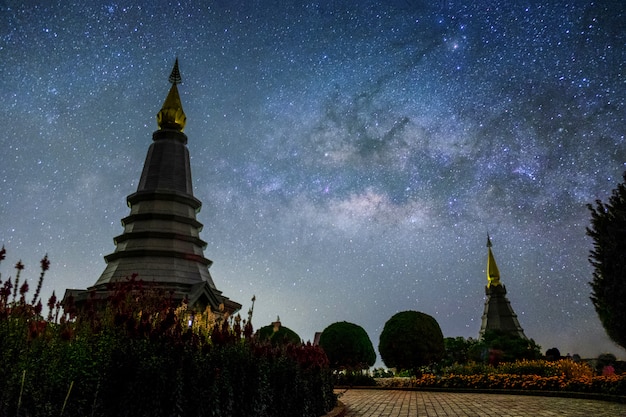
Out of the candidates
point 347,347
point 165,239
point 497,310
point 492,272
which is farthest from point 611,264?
point 492,272

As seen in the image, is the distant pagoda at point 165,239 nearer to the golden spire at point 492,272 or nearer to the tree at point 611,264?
the tree at point 611,264

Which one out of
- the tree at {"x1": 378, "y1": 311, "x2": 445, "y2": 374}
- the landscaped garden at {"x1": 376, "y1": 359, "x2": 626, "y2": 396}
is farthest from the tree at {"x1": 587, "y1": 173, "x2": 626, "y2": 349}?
the tree at {"x1": 378, "y1": 311, "x2": 445, "y2": 374}

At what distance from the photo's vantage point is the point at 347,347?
27.6m

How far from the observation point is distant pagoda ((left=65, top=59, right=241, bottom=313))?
31984 millimetres

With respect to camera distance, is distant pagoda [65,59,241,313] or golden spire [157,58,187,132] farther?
golden spire [157,58,187,132]

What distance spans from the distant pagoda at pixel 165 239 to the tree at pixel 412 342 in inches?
488

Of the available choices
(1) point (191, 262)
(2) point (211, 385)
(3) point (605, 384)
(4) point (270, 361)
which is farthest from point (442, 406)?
(1) point (191, 262)

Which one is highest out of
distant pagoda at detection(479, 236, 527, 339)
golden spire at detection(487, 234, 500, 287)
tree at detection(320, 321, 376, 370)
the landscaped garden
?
golden spire at detection(487, 234, 500, 287)

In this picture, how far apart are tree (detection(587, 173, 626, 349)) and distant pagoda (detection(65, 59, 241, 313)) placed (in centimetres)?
2337

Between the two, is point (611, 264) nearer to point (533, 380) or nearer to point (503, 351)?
point (533, 380)

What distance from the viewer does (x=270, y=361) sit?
8.34 m

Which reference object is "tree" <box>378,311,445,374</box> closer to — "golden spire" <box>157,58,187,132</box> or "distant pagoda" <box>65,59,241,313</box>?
"distant pagoda" <box>65,59,241,313</box>

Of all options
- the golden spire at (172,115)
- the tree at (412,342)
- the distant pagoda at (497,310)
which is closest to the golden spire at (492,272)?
the distant pagoda at (497,310)

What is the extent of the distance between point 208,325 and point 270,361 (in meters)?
1.72
